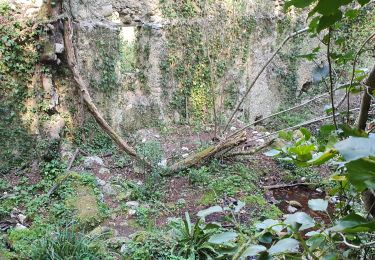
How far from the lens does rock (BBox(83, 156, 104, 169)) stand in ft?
15.4

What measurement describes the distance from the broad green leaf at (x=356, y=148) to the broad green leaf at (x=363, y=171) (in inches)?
1.3

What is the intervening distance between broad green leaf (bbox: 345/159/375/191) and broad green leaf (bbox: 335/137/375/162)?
1.3 inches

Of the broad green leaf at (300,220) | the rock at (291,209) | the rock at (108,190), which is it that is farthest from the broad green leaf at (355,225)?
the rock at (291,209)

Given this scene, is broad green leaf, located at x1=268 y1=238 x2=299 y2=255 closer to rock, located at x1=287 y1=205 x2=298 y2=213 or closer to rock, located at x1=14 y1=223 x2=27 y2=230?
rock, located at x1=14 y1=223 x2=27 y2=230

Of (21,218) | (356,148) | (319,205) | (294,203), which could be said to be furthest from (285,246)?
(294,203)

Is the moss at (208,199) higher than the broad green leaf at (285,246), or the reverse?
the broad green leaf at (285,246)

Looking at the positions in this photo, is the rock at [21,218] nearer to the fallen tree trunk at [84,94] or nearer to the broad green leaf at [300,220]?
the fallen tree trunk at [84,94]

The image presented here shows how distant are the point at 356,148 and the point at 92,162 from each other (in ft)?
15.3

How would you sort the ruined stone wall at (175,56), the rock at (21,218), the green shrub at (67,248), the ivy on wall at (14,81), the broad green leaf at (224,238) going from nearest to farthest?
the broad green leaf at (224,238) → the green shrub at (67,248) → the rock at (21,218) → the ivy on wall at (14,81) → the ruined stone wall at (175,56)

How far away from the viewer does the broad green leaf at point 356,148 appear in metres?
0.39

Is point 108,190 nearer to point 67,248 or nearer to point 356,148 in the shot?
point 67,248

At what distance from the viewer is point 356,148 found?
40 centimetres

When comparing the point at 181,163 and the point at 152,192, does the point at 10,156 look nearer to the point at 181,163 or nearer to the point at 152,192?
the point at 152,192

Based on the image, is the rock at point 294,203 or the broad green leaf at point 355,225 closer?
the broad green leaf at point 355,225
